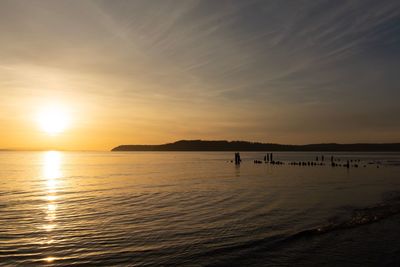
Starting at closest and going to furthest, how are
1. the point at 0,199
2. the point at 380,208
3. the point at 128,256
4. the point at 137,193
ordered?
1. the point at 128,256
2. the point at 380,208
3. the point at 0,199
4. the point at 137,193

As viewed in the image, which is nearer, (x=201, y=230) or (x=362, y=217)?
(x=201, y=230)

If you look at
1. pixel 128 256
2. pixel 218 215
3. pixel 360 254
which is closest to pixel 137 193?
pixel 218 215

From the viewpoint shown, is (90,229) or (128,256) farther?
(90,229)

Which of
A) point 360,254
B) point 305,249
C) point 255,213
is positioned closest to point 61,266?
point 305,249

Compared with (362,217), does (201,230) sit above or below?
above

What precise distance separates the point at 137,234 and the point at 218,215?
665 cm

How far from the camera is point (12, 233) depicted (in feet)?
60.1

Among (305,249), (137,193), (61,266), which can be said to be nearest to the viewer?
(61,266)

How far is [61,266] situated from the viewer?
13.4m

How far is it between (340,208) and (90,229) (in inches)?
679

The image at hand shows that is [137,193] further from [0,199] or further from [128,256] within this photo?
[128,256]

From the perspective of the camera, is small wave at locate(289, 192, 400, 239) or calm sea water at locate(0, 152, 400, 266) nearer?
calm sea water at locate(0, 152, 400, 266)

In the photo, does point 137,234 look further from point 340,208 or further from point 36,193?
point 36,193

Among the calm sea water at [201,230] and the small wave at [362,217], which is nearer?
the calm sea water at [201,230]
